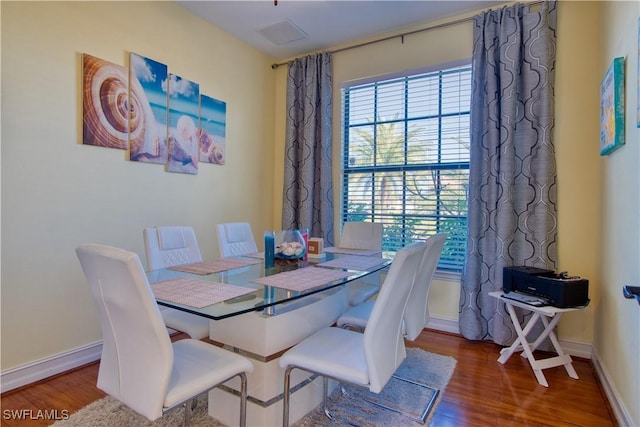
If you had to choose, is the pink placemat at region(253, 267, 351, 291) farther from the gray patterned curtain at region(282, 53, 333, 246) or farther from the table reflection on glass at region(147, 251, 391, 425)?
the gray patterned curtain at region(282, 53, 333, 246)

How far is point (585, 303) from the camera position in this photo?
7.67 feet

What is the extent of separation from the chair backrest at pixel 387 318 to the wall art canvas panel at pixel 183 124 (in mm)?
2400

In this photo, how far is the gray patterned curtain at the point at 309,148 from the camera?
379 centimetres

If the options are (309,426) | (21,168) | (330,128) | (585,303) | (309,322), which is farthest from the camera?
(330,128)

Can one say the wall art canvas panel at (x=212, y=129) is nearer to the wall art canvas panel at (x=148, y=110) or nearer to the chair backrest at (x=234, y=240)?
the wall art canvas panel at (x=148, y=110)

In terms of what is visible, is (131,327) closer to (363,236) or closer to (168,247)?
(168,247)

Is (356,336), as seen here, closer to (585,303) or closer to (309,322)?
(309,322)

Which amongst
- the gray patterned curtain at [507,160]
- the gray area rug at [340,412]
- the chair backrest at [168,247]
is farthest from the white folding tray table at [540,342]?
the chair backrest at [168,247]

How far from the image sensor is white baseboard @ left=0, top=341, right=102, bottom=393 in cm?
208

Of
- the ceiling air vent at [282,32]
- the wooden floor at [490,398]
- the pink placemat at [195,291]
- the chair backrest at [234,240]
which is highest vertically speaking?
the ceiling air vent at [282,32]

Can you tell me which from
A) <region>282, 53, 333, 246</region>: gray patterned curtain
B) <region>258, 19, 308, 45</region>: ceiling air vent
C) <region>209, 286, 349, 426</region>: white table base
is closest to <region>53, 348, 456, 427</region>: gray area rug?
<region>209, 286, 349, 426</region>: white table base

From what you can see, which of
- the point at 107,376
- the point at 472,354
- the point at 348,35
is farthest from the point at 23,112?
the point at 472,354

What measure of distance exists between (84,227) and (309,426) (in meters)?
2.02

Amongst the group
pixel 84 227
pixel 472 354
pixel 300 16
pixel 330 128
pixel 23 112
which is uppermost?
pixel 300 16
